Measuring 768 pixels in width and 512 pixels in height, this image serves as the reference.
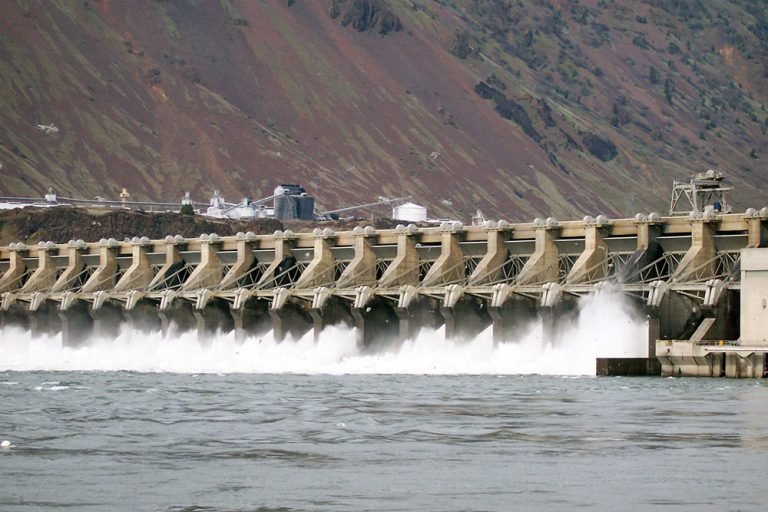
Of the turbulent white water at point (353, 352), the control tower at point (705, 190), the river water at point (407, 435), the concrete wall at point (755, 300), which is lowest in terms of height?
the river water at point (407, 435)

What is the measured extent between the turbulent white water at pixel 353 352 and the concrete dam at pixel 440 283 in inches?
33.4

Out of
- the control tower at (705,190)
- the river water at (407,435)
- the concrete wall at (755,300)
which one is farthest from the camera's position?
the control tower at (705,190)

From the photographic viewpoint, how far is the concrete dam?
7862 centimetres

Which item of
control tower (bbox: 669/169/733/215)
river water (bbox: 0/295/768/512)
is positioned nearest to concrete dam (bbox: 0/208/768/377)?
river water (bbox: 0/295/768/512)

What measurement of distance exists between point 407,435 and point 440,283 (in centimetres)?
4214

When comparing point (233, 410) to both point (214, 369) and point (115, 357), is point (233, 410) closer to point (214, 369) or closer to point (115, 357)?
point (214, 369)

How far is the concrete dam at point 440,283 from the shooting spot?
7862 centimetres

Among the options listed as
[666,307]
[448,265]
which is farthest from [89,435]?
[448,265]

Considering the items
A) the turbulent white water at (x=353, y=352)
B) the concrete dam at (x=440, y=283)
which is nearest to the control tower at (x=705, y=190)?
the concrete dam at (x=440, y=283)

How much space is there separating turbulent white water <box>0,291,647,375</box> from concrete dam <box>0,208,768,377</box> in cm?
85

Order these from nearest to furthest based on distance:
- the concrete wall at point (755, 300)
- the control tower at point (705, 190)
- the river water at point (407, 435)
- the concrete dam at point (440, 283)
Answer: the river water at point (407, 435)
the concrete wall at point (755, 300)
the concrete dam at point (440, 283)
the control tower at point (705, 190)

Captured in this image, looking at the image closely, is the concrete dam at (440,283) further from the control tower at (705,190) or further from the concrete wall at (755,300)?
the control tower at (705,190)

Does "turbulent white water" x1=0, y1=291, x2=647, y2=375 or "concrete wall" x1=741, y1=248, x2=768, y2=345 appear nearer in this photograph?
"concrete wall" x1=741, y1=248, x2=768, y2=345

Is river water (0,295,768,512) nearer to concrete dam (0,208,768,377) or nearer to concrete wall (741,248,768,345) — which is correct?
concrete dam (0,208,768,377)
